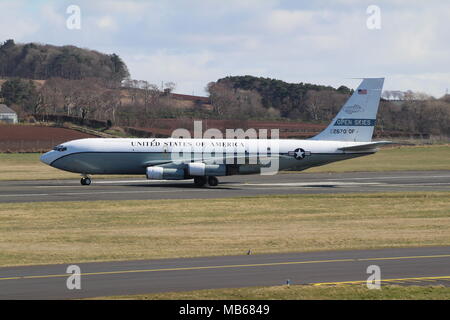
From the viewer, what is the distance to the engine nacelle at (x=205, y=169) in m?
60.0

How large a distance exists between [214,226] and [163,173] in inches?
918

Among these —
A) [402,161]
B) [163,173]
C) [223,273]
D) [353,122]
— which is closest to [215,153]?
[163,173]

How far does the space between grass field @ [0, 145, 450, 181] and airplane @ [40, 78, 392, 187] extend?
10.6 meters

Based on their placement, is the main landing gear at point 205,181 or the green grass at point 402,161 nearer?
the main landing gear at point 205,181

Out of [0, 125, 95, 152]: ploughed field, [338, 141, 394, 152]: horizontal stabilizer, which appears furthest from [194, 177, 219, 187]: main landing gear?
[0, 125, 95, 152]: ploughed field

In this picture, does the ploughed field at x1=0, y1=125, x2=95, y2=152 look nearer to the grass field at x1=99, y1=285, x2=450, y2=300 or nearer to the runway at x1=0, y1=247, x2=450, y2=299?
the runway at x1=0, y1=247, x2=450, y2=299

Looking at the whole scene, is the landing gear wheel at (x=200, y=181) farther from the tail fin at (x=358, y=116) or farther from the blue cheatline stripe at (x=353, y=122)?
the blue cheatline stripe at (x=353, y=122)

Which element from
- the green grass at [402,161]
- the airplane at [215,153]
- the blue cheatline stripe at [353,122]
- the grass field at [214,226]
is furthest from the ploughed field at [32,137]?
the grass field at [214,226]

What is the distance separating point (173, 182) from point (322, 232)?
33262 mm

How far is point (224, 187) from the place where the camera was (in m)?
60.8

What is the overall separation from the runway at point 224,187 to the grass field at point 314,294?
30001mm

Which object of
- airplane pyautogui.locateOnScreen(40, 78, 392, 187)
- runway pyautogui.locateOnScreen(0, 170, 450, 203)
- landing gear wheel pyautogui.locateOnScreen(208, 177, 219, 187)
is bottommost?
runway pyautogui.locateOnScreen(0, 170, 450, 203)

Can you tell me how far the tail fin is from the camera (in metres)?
64.4

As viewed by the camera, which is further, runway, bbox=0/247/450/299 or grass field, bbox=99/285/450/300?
runway, bbox=0/247/450/299
